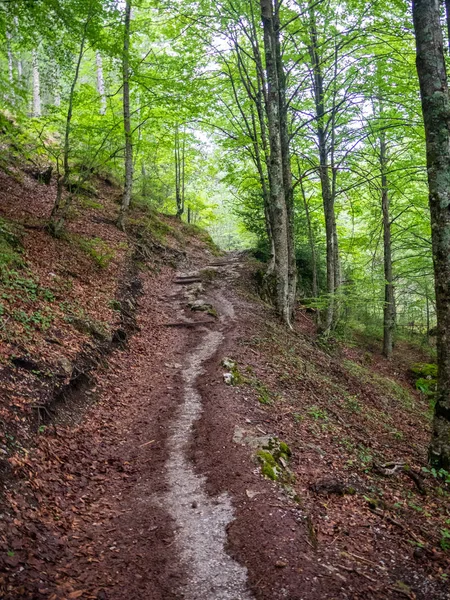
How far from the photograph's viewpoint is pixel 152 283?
586 inches

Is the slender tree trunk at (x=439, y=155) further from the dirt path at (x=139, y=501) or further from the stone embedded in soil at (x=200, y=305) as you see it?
the stone embedded in soil at (x=200, y=305)

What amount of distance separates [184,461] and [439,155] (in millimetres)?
5840

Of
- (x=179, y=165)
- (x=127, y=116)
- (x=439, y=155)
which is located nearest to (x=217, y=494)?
(x=439, y=155)

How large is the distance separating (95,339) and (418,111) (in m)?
11.5

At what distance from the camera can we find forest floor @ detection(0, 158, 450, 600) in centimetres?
356

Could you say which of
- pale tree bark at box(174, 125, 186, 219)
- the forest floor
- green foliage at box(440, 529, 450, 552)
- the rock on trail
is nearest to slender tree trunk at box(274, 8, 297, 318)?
the forest floor

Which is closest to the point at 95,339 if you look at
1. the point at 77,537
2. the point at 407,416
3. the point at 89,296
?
the point at 89,296

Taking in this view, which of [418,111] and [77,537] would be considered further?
[418,111]

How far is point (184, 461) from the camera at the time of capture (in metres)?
5.52

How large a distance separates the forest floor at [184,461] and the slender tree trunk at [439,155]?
1.41 meters

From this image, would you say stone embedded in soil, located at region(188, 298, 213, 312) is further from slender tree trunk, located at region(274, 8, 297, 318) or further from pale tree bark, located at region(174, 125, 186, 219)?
pale tree bark, located at region(174, 125, 186, 219)

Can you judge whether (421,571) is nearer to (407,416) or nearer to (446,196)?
(446,196)

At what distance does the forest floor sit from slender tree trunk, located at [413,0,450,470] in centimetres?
141

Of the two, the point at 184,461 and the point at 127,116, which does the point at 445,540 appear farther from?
the point at 127,116
